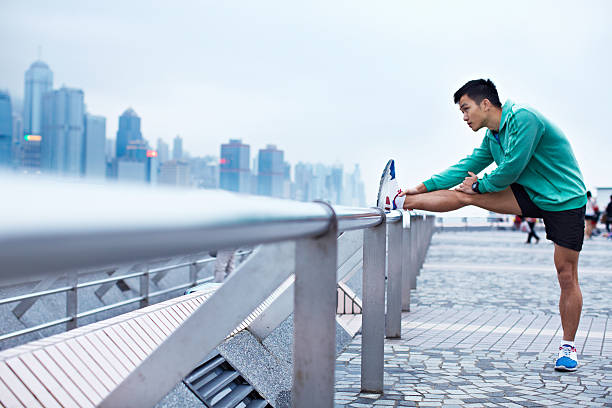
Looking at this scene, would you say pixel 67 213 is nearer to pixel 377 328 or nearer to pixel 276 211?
pixel 276 211

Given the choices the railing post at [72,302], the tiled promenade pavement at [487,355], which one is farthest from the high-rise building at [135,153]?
the tiled promenade pavement at [487,355]

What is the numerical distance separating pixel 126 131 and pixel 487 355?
104 metres

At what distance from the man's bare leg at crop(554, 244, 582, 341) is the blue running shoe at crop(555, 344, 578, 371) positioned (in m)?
0.11

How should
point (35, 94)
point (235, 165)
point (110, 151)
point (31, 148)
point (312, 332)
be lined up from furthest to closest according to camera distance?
point (35, 94)
point (110, 151)
point (31, 148)
point (235, 165)
point (312, 332)

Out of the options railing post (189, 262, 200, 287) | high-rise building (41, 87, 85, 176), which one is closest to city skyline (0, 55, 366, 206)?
high-rise building (41, 87, 85, 176)

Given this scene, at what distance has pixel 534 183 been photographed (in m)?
3.74

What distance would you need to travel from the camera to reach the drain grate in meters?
2.33

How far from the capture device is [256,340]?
2965 millimetres

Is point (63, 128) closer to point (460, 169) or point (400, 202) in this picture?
point (460, 169)

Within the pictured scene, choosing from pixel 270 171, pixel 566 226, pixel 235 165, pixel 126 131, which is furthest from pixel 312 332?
Answer: pixel 126 131

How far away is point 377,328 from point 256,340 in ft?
1.69

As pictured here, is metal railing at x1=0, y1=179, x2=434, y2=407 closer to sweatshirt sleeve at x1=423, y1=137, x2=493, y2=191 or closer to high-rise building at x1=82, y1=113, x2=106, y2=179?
sweatshirt sleeve at x1=423, y1=137, x2=493, y2=191

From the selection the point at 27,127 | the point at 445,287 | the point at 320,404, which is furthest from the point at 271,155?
the point at 320,404

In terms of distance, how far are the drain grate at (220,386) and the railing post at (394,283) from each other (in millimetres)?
1629
